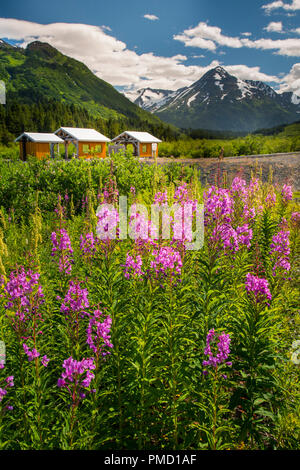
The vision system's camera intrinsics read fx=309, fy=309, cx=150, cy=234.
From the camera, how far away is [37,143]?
43.3 m

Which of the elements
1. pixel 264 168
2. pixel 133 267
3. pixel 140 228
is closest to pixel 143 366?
pixel 133 267

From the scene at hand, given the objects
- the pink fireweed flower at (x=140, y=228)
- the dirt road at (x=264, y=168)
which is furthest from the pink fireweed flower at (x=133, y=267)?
the dirt road at (x=264, y=168)

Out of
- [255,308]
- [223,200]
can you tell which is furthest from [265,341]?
[223,200]

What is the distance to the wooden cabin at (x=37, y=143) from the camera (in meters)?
42.1

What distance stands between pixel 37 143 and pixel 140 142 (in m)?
14.6

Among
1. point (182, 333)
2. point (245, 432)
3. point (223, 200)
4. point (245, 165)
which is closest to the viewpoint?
point (245, 432)

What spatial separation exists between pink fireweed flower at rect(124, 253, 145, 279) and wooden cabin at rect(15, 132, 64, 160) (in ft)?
137

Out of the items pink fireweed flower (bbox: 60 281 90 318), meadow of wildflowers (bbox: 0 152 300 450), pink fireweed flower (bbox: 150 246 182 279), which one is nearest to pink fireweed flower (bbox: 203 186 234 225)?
meadow of wildflowers (bbox: 0 152 300 450)

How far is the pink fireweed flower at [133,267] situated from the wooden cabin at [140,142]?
43.3 metres

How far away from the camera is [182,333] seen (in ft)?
11.2

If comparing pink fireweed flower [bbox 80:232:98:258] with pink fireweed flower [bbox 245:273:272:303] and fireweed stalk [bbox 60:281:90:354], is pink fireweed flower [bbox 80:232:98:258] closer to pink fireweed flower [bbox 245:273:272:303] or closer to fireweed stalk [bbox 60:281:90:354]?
fireweed stalk [bbox 60:281:90:354]

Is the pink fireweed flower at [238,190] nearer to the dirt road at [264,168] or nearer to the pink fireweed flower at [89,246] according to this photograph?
the pink fireweed flower at [89,246]
